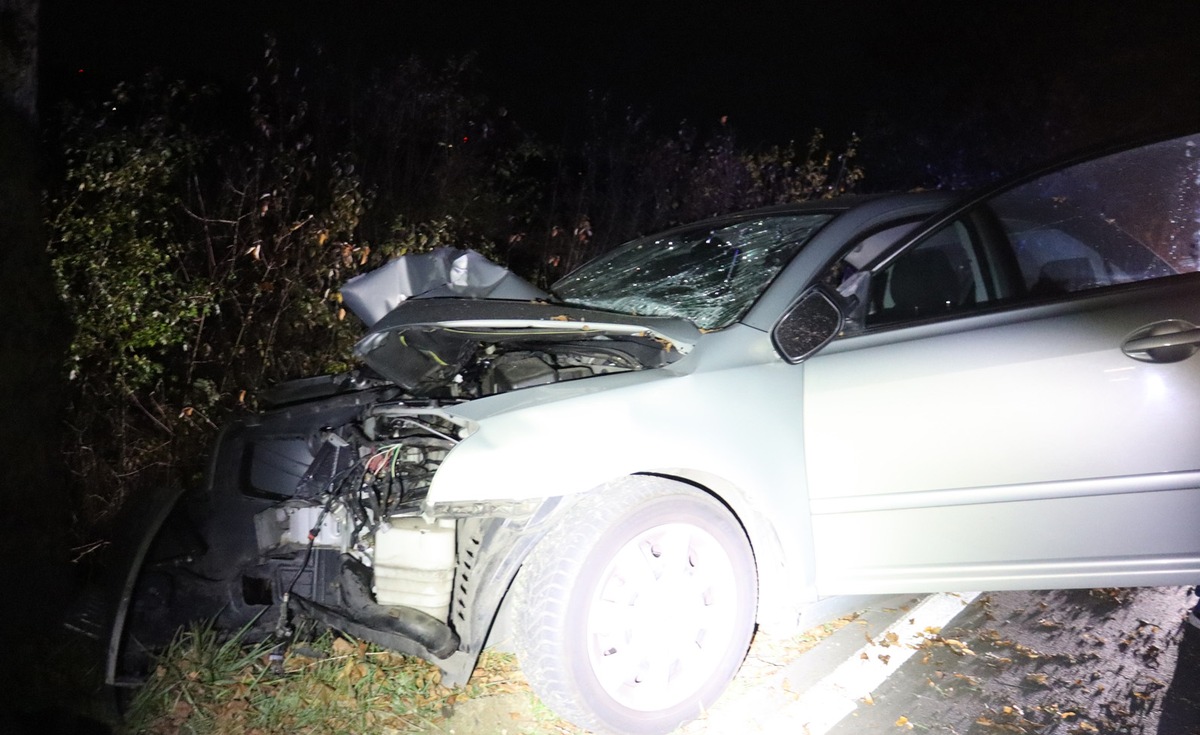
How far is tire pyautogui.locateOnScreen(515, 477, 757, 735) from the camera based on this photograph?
8.78ft

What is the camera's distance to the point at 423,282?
12.3 feet

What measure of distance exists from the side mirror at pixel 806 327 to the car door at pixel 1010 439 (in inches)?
1.9

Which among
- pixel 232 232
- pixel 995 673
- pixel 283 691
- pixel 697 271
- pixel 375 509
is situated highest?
pixel 232 232

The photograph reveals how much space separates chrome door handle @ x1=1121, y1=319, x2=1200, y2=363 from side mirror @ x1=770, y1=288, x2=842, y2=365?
900 mm

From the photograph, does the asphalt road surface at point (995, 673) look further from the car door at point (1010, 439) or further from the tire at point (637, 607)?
the car door at point (1010, 439)

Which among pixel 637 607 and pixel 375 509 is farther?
pixel 375 509

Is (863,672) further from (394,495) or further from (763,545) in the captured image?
(394,495)

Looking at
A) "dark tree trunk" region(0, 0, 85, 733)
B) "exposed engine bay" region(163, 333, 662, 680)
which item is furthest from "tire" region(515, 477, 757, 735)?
"dark tree trunk" region(0, 0, 85, 733)

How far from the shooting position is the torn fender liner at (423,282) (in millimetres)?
3666

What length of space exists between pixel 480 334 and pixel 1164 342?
2.18m

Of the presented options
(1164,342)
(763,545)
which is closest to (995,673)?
(763,545)

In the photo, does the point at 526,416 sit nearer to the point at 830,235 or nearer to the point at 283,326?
the point at 830,235

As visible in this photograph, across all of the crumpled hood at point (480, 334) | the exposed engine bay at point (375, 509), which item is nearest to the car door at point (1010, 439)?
the crumpled hood at point (480, 334)

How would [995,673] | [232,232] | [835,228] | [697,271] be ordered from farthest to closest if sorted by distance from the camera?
[232,232] < [697,271] < [835,228] < [995,673]
